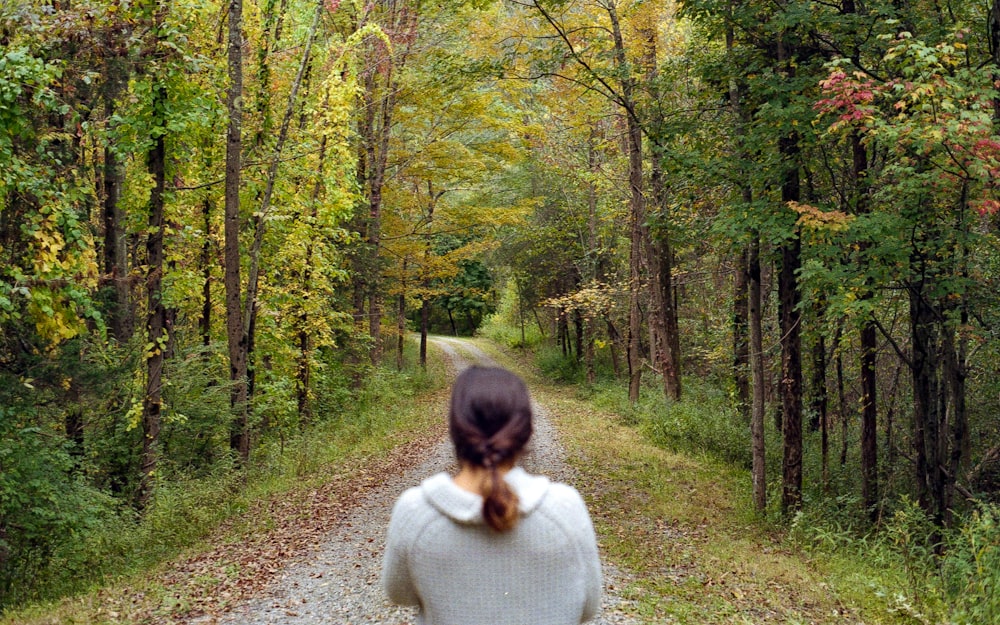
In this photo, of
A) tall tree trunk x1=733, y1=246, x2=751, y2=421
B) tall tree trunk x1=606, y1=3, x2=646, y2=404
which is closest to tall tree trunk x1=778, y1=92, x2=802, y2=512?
tall tree trunk x1=606, y1=3, x2=646, y2=404

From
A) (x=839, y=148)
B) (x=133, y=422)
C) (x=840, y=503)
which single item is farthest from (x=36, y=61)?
(x=840, y=503)

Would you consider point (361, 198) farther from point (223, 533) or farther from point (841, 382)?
point (841, 382)

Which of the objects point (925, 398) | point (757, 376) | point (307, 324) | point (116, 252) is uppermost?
point (116, 252)

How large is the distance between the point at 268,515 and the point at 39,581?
8.90 ft

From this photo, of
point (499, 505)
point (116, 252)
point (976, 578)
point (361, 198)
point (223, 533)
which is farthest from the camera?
point (361, 198)

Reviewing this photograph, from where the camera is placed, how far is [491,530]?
174 centimetres

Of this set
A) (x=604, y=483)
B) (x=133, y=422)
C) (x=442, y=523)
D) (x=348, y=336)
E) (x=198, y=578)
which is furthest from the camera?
(x=348, y=336)

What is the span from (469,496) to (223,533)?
29.2ft

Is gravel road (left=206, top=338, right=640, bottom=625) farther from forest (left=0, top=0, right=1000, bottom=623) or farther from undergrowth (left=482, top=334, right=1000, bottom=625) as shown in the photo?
forest (left=0, top=0, right=1000, bottom=623)

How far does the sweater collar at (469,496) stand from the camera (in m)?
1.71

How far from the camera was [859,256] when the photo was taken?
893 centimetres

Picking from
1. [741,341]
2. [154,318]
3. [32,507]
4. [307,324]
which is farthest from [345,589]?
[741,341]

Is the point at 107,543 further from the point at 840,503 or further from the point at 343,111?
the point at 840,503

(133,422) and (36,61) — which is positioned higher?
(36,61)
